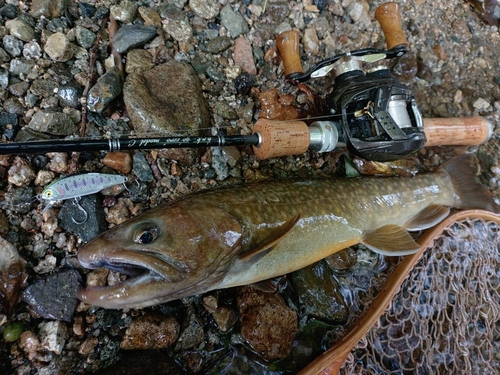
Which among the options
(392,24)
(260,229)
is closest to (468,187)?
(392,24)

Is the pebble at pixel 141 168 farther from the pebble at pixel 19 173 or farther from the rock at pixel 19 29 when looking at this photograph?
the rock at pixel 19 29

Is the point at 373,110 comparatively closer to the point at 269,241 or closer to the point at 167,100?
the point at 269,241

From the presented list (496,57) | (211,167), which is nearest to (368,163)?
(211,167)

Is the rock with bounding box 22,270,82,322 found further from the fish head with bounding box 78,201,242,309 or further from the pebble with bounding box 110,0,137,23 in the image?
the pebble with bounding box 110,0,137,23

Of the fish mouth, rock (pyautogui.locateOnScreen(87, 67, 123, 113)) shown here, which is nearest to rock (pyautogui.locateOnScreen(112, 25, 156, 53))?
rock (pyautogui.locateOnScreen(87, 67, 123, 113))

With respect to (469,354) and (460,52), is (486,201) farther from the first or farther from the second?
(460,52)
